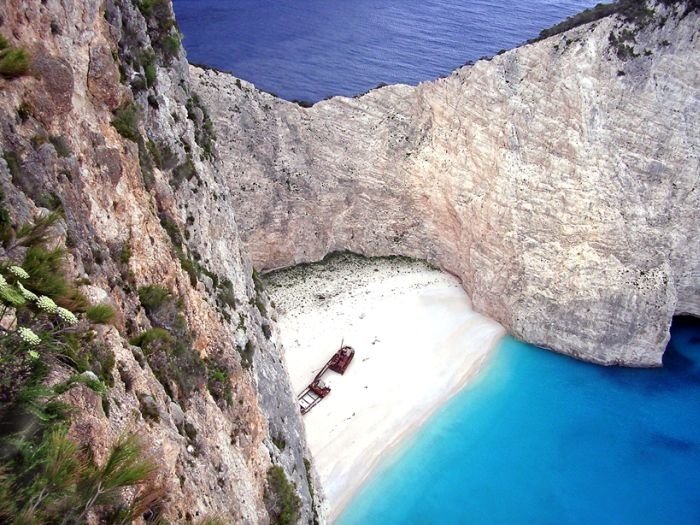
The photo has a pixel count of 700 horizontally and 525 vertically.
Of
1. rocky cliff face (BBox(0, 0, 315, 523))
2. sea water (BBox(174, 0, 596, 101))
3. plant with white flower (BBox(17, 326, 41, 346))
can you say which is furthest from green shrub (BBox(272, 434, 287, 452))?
sea water (BBox(174, 0, 596, 101))

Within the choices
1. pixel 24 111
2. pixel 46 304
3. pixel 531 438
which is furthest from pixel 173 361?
pixel 531 438

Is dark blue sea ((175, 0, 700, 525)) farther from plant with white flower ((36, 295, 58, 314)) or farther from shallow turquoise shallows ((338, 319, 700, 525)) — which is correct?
plant with white flower ((36, 295, 58, 314))

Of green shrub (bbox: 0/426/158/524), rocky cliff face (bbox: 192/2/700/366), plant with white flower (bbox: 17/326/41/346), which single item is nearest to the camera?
green shrub (bbox: 0/426/158/524)

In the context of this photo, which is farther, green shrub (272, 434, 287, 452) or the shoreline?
the shoreline

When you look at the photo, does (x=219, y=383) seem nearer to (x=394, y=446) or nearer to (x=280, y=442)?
(x=280, y=442)

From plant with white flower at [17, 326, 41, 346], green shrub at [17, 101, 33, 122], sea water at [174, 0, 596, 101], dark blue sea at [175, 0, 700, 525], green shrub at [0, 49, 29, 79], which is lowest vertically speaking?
dark blue sea at [175, 0, 700, 525]

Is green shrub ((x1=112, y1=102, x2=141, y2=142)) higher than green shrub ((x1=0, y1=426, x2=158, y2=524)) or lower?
higher

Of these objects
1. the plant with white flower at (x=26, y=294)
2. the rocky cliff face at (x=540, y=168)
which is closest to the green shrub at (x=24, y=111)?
the plant with white flower at (x=26, y=294)
